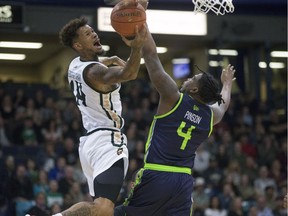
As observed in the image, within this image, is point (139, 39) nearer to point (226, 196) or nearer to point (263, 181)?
point (226, 196)

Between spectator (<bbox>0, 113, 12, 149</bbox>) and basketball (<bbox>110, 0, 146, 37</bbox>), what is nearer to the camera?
basketball (<bbox>110, 0, 146, 37</bbox>)

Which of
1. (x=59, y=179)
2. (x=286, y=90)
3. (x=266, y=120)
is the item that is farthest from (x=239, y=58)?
(x=59, y=179)

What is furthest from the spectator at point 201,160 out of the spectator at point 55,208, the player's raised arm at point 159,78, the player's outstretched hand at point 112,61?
the player's raised arm at point 159,78

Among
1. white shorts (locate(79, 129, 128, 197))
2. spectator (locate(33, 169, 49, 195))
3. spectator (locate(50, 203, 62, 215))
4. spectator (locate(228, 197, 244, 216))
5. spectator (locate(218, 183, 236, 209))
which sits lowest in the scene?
spectator (locate(228, 197, 244, 216))

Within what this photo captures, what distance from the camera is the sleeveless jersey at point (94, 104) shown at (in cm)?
877

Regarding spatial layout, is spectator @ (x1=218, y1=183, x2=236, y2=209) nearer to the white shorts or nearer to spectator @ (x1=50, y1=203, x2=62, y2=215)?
spectator @ (x1=50, y1=203, x2=62, y2=215)

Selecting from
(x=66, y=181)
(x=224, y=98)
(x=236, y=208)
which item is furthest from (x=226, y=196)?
(x=224, y=98)

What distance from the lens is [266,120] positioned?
2402 centimetres

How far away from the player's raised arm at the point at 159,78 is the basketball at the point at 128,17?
0.33m

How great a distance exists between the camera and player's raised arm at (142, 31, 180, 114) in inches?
335

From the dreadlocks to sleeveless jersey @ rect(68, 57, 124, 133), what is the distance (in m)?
0.92

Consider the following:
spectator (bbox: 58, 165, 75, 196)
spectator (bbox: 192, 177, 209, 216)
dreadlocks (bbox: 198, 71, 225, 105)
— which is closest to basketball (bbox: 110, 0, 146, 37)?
dreadlocks (bbox: 198, 71, 225, 105)

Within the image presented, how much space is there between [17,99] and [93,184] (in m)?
12.3

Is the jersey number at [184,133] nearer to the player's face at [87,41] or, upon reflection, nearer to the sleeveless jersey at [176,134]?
the sleeveless jersey at [176,134]
